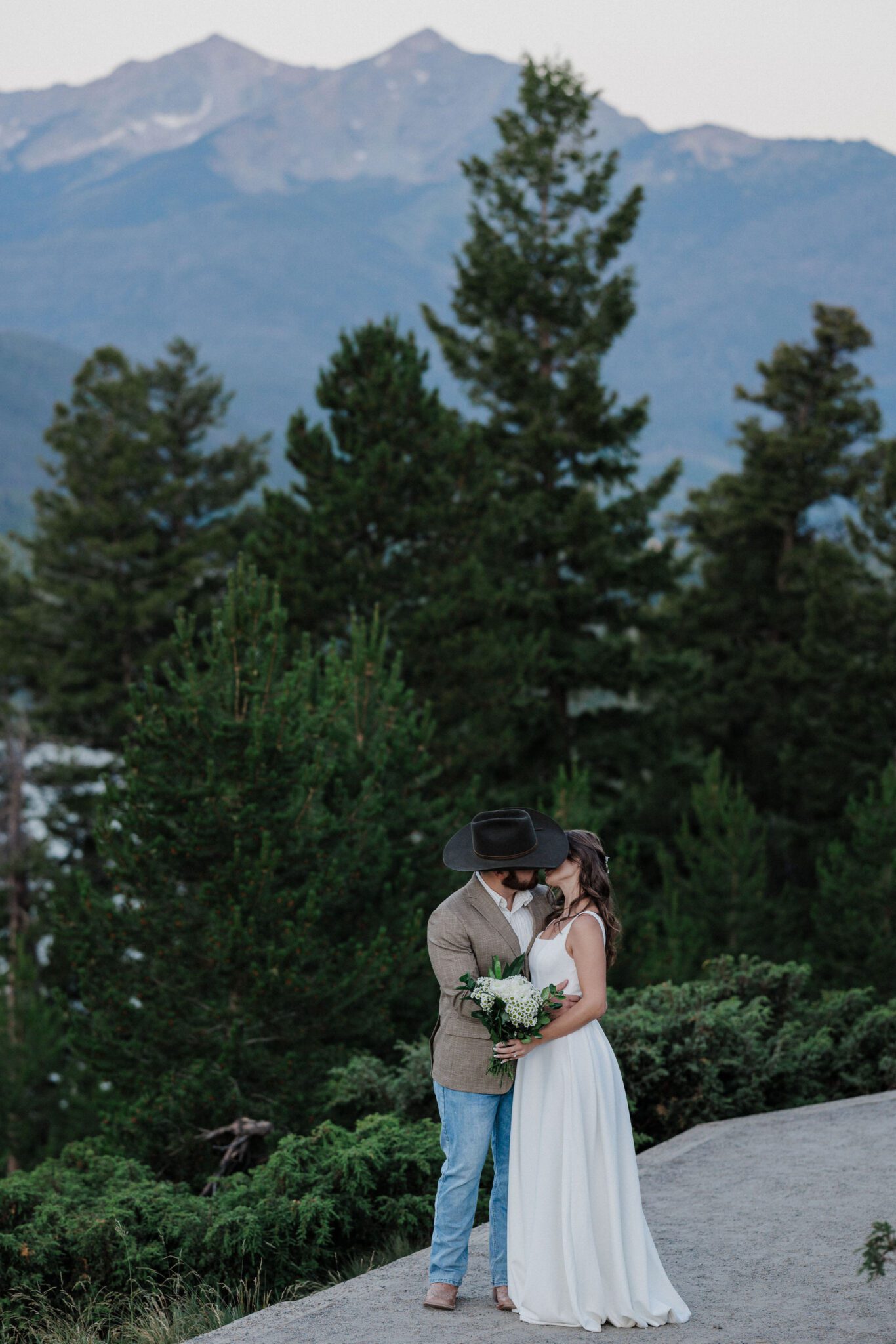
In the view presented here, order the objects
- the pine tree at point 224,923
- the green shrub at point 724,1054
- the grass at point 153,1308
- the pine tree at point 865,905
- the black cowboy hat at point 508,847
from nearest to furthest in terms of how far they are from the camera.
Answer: the black cowboy hat at point 508,847, the grass at point 153,1308, the green shrub at point 724,1054, the pine tree at point 224,923, the pine tree at point 865,905

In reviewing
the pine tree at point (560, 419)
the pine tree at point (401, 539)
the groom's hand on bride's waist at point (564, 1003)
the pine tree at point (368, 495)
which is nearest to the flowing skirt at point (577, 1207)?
the groom's hand on bride's waist at point (564, 1003)

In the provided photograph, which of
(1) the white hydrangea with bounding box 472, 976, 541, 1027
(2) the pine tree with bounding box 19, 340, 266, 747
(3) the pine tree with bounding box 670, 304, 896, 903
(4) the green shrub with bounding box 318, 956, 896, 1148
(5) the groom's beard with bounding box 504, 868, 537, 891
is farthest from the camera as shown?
(3) the pine tree with bounding box 670, 304, 896, 903

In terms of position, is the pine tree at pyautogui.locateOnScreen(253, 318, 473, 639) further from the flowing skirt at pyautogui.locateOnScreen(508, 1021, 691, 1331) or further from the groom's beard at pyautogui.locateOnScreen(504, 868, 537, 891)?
the flowing skirt at pyautogui.locateOnScreen(508, 1021, 691, 1331)

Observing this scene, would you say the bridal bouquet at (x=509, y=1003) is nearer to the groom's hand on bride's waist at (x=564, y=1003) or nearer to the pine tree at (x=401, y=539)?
the groom's hand on bride's waist at (x=564, y=1003)

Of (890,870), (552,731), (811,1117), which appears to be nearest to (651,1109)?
(811,1117)

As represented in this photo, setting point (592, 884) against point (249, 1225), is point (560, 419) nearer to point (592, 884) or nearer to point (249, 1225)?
point (249, 1225)

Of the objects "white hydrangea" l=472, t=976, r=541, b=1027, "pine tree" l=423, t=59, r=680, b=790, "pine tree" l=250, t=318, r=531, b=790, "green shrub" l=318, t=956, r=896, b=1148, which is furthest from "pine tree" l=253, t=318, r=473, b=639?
"white hydrangea" l=472, t=976, r=541, b=1027

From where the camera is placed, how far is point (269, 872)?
12875mm

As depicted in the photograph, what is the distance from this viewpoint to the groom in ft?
18.0

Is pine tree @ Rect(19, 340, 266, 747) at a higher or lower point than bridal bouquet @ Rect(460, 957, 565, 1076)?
higher

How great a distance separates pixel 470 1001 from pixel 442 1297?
126cm

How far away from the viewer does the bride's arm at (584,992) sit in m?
5.37

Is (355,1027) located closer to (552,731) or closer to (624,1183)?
(624,1183)

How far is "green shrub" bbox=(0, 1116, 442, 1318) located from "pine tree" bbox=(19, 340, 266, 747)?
20.1m
